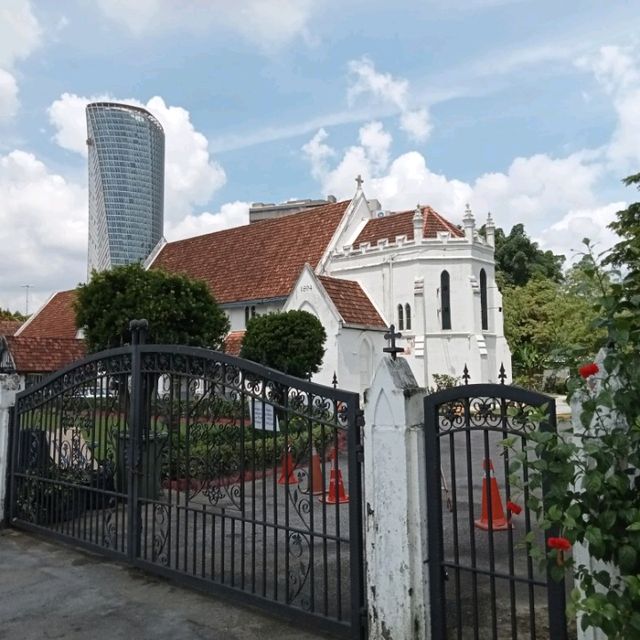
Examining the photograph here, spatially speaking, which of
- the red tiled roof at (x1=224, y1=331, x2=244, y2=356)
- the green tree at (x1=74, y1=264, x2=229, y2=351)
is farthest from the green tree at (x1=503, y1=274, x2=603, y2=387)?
the green tree at (x1=74, y1=264, x2=229, y2=351)

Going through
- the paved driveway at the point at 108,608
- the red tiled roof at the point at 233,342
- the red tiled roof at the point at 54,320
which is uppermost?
the red tiled roof at the point at 54,320

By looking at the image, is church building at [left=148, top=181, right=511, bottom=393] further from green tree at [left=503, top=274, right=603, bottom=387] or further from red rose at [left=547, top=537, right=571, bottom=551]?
red rose at [left=547, top=537, right=571, bottom=551]

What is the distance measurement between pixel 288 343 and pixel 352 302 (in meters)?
8.58

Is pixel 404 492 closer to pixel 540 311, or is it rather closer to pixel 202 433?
pixel 202 433

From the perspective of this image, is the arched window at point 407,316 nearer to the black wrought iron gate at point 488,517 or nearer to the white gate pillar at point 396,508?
the black wrought iron gate at point 488,517

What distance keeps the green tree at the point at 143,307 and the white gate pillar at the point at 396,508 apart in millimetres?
16322

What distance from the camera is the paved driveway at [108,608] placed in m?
4.95

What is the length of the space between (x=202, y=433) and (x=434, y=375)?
21726 millimetres

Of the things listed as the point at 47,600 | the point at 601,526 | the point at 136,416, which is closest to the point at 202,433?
the point at 136,416

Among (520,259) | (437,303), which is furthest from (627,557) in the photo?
(520,259)

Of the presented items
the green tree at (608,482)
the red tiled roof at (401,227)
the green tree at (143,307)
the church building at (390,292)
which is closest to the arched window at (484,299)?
the church building at (390,292)

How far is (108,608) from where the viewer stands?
5527 mm

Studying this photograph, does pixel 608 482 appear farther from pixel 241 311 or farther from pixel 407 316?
pixel 241 311

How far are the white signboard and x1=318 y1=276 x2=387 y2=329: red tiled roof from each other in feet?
66.3
